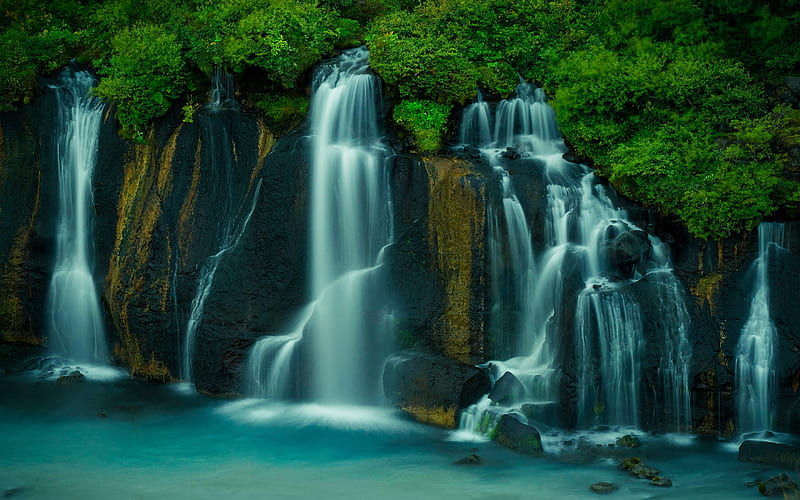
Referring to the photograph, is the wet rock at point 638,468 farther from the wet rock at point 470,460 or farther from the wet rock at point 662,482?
the wet rock at point 470,460

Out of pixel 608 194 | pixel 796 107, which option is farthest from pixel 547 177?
pixel 796 107

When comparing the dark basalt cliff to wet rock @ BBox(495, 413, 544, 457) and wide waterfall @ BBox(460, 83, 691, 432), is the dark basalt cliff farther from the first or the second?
wet rock @ BBox(495, 413, 544, 457)

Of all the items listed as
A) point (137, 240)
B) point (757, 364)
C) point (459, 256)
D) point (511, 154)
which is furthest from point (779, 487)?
point (137, 240)

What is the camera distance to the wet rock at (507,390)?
12.5 metres

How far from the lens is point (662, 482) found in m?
10.2

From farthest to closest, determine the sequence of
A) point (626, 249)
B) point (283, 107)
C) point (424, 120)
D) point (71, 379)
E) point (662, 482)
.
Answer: point (283, 107) < point (71, 379) < point (424, 120) < point (626, 249) < point (662, 482)

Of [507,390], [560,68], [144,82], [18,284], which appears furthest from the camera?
[18,284]

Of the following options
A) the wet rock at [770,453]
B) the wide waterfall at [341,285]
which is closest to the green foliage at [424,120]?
the wide waterfall at [341,285]

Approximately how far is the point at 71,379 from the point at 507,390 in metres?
8.93

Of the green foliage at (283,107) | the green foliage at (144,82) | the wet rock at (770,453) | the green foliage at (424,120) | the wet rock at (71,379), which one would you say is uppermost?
the green foliage at (144,82)

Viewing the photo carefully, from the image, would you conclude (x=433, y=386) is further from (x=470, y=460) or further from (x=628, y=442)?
(x=628, y=442)

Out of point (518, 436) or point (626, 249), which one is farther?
point (626, 249)

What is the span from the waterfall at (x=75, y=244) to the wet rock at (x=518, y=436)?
9.38 meters

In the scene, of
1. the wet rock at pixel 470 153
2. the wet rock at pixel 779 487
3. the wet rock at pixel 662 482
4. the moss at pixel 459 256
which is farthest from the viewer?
the wet rock at pixel 470 153
